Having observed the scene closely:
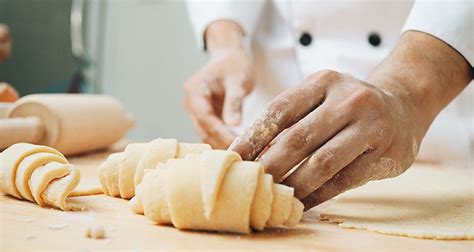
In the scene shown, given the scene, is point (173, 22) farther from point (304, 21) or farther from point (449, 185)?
point (449, 185)

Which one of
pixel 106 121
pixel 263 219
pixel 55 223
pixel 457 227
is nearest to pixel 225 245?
pixel 263 219

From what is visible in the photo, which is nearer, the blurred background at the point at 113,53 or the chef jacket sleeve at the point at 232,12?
the chef jacket sleeve at the point at 232,12

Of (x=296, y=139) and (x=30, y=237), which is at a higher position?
(x=296, y=139)

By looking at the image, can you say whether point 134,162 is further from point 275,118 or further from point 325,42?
point 325,42

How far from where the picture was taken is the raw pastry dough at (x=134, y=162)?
1.18 m

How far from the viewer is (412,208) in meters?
1.22

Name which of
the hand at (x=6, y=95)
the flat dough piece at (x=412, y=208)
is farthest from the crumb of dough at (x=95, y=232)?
A: the hand at (x=6, y=95)

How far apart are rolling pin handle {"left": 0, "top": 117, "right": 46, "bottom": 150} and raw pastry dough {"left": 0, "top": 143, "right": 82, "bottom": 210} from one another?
0.39m

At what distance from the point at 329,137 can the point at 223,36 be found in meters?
1.26

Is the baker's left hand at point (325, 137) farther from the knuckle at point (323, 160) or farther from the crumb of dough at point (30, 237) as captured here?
the crumb of dough at point (30, 237)

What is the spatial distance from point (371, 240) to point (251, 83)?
1.06 meters

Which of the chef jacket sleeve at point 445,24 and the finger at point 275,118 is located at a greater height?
the chef jacket sleeve at point 445,24

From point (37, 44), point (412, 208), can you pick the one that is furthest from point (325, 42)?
point (37, 44)

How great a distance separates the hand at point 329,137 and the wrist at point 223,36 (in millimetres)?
1075
